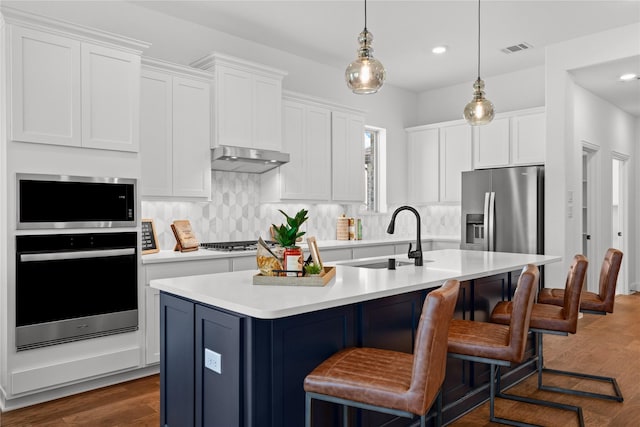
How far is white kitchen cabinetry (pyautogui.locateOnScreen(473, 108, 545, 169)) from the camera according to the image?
553cm

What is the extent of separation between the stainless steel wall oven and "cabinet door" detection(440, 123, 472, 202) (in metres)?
4.25

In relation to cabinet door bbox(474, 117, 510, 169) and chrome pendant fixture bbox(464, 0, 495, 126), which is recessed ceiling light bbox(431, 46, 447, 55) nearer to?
cabinet door bbox(474, 117, 510, 169)

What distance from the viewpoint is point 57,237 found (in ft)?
10.2

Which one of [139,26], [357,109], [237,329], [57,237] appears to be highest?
[139,26]

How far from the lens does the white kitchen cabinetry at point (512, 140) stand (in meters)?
5.53

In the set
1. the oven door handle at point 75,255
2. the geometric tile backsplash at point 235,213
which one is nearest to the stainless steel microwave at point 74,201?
the oven door handle at point 75,255

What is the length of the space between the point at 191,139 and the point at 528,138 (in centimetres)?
389

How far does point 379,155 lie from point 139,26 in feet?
11.7

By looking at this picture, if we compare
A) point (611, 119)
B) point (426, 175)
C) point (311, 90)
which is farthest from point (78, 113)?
point (611, 119)

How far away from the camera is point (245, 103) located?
4.40 m

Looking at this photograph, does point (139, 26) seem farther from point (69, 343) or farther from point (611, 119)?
point (611, 119)

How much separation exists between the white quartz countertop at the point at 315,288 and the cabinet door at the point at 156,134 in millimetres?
1561

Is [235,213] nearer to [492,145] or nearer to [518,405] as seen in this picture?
[518,405]

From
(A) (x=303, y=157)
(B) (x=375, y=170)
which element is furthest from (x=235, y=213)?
(B) (x=375, y=170)
